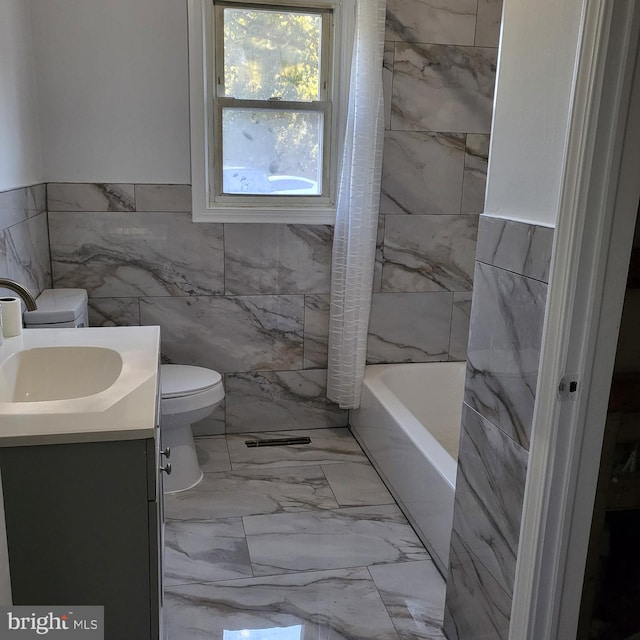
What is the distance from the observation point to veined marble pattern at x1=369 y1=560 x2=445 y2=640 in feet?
6.80

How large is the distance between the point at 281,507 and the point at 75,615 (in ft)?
4.75

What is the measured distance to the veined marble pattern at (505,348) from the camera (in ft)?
5.07

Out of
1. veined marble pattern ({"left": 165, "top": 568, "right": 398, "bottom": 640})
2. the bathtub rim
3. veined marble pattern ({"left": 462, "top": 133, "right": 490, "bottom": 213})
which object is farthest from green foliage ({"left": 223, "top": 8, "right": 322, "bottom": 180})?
veined marble pattern ({"left": 165, "top": 568, "right": 398, "bottom": 640})

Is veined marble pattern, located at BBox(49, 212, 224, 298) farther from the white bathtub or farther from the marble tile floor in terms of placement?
the white bathtub

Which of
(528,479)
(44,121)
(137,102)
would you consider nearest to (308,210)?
(137,102)

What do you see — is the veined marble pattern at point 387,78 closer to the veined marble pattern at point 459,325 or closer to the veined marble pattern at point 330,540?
the veined marble pattern at point 459,325

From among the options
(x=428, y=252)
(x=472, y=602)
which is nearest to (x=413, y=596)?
(x=472, y=602)

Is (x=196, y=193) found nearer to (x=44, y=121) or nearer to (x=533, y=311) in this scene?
(x=44, y=121)

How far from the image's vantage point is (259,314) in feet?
10.9

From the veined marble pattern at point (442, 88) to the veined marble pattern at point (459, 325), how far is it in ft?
2.83

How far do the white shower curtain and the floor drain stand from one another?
0.28 meters

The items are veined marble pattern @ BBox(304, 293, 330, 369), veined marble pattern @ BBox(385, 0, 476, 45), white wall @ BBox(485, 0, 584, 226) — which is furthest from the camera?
veined marble pattern @ BBox(304, 293, 330, 369)

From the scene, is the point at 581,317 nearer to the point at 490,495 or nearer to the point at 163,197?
the point at 490,495

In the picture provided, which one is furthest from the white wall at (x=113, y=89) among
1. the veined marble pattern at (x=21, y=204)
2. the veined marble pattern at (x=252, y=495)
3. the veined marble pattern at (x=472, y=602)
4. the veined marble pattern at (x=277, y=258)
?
the veined marble pattern at (x=472, y=602)
